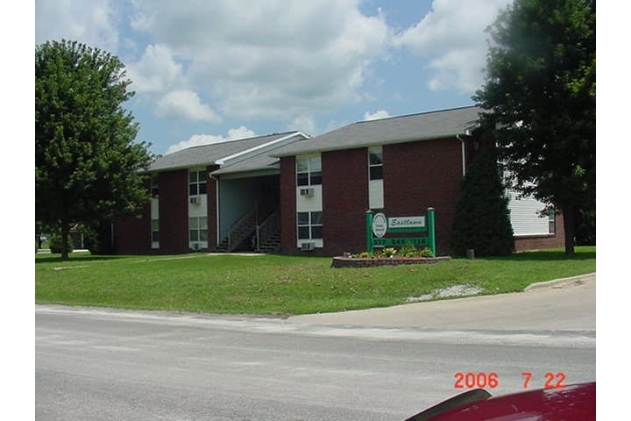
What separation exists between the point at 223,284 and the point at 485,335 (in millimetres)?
11404

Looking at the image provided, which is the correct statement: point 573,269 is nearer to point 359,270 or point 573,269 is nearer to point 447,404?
point 359,270

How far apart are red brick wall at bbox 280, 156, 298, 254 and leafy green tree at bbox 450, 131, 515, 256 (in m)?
9.35

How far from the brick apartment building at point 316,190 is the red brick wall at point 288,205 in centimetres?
5

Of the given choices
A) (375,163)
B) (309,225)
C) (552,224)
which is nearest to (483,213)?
(375,163)

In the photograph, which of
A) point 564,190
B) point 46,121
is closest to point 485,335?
point 564,190

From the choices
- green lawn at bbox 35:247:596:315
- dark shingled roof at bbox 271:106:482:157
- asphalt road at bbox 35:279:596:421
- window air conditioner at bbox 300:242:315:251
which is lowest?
asphalt road at bbox 35:279:596:421

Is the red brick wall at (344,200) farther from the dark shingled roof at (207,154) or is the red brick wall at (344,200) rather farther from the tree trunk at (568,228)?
the tree trunk at (568,228)

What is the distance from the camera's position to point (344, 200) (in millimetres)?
33000

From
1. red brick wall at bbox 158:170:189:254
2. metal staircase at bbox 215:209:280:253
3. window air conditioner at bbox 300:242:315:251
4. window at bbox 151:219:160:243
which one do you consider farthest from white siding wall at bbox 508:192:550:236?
window at bbox 151:219:160:243

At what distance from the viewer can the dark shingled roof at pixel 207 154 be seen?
40469 millimetres

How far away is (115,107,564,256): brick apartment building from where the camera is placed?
29.9 meters

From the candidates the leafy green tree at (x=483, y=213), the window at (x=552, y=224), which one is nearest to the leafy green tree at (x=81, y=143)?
the leafy green tree at (x=483, y=213)

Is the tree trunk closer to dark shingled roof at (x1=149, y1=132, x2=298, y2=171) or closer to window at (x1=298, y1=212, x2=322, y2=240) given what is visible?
window at (x1=298, y1=212, x2=322, y2=240)

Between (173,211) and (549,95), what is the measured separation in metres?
23.6
